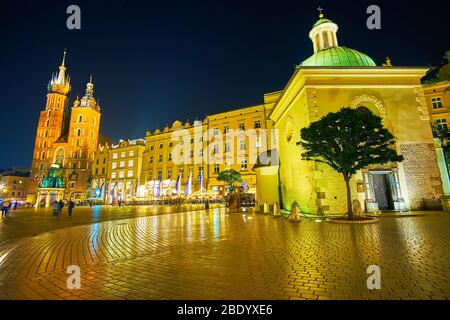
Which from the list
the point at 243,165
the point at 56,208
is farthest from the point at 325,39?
the point at 56,208

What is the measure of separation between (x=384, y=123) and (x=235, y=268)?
17.7 meters

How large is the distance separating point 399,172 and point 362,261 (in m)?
14.9

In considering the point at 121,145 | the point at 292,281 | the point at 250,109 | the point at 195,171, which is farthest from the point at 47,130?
the point at 292,281

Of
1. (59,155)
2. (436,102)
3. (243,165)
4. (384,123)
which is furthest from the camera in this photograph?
(59,155)

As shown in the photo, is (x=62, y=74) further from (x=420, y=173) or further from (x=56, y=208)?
(x=420, y=173)

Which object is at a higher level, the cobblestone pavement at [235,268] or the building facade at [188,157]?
the building facade at [188,157]

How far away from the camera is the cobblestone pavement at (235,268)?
3.37m

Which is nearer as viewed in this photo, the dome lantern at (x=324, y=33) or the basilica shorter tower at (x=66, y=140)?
the dome lantern at (x=324, y=33)

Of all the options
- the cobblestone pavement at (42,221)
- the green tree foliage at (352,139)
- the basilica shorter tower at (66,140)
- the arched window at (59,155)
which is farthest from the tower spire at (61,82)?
the green tree foliage at (352,139)

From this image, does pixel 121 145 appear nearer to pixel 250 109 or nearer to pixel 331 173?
pixel 250 109

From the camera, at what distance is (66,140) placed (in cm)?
7138

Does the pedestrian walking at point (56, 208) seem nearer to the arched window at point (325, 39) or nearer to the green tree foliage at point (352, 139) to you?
the green tree foliage at point (352, 139)

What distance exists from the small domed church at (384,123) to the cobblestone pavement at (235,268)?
804 cm

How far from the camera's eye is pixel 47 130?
72250mm
